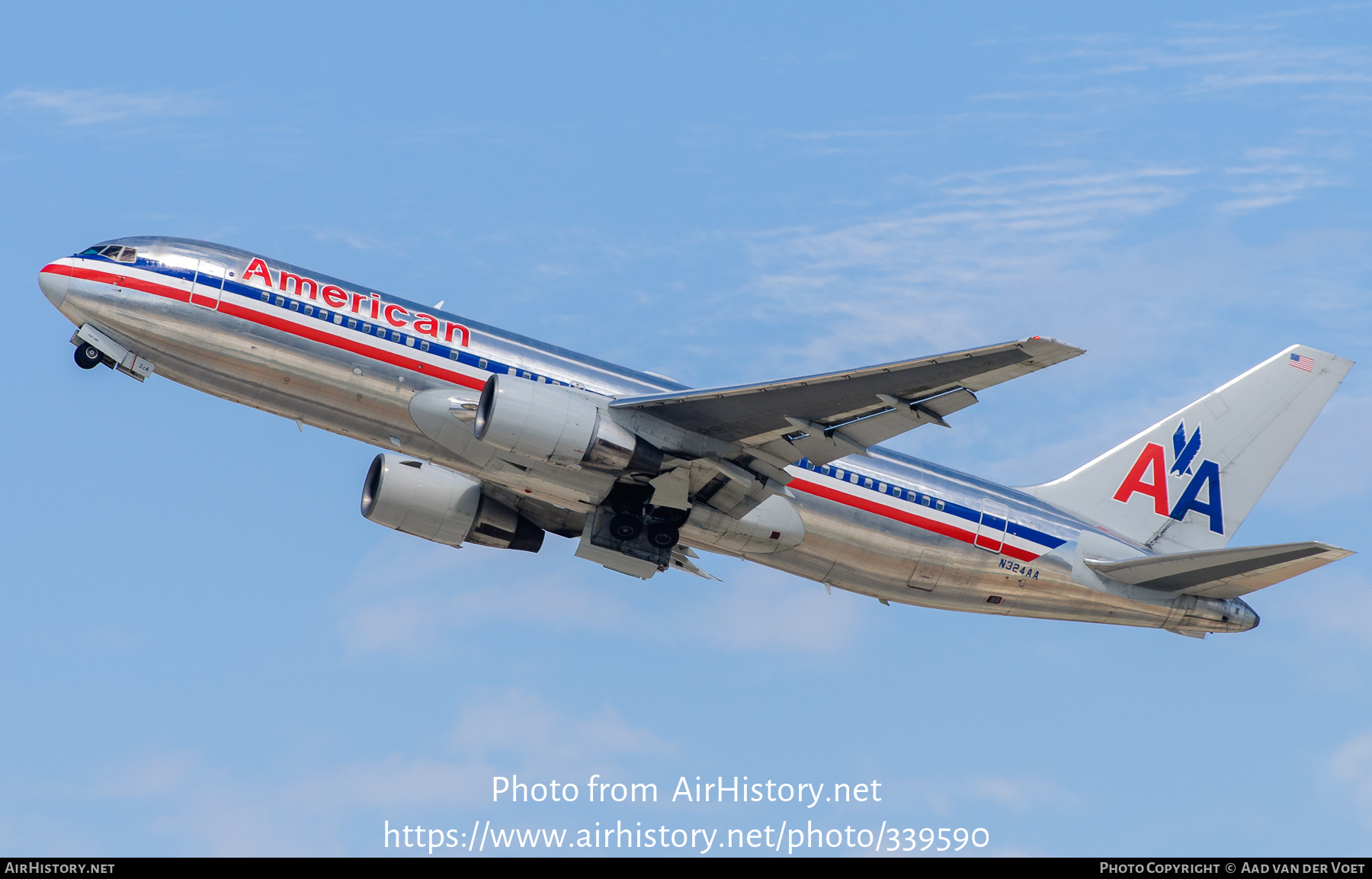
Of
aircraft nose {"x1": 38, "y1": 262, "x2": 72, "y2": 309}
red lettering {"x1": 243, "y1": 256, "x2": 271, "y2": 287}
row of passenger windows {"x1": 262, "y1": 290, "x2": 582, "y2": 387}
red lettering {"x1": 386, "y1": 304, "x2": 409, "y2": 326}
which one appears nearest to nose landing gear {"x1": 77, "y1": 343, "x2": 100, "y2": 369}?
aircraft nose {"x1": 38, "y1": 262, "x2": 72, "y2": 309}

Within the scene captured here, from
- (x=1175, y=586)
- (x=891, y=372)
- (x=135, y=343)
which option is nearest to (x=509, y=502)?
(x=135, y=343)

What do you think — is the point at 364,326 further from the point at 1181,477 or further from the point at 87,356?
the point at 1181,477

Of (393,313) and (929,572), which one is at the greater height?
(393,313)

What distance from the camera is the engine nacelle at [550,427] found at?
29.8m

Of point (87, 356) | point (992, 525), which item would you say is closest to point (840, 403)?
point (992, 525)

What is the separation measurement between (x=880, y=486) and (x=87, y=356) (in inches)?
726

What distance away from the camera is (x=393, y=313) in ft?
105

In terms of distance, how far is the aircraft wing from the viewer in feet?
91.2

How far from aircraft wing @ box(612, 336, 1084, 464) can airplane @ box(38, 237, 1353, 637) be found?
0.05 m

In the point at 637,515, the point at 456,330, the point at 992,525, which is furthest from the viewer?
the point at 992,525

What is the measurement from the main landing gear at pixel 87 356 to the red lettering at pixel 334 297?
16.9 ft

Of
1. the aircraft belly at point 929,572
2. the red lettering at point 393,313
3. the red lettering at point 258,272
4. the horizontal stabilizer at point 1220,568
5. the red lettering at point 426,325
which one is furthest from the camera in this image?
the aircraft belly at point 929,572

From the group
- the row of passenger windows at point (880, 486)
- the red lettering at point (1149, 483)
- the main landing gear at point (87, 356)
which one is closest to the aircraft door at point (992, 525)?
the row of passenger windows at point (880, 486)

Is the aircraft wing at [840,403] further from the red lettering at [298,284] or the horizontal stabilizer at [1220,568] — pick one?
the horizontal stabilizer at [1220,568]
